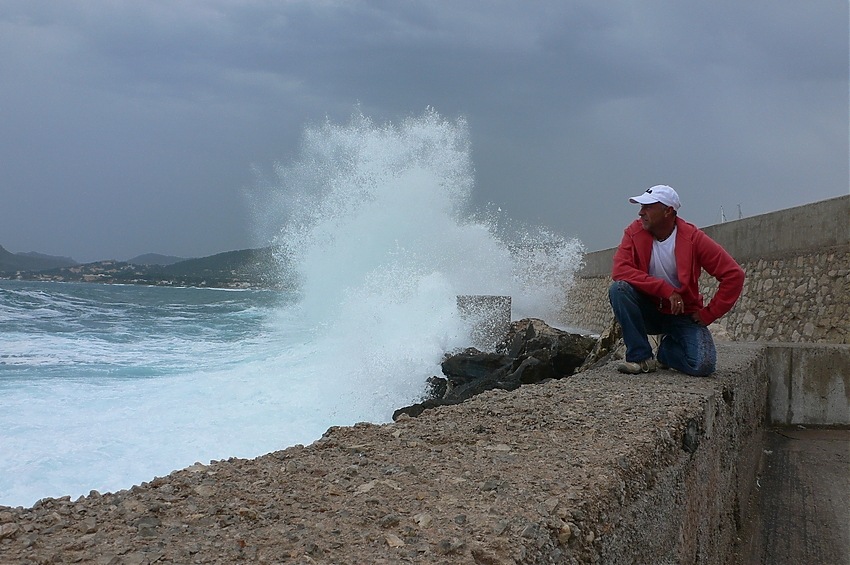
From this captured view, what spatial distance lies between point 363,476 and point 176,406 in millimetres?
8324

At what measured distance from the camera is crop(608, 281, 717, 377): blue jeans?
12.7 ft

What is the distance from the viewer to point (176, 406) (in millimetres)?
9586

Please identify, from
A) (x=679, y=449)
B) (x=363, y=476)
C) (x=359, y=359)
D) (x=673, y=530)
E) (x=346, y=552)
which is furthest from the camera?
(x=359, y=359)

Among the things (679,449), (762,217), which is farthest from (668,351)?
(762,217)

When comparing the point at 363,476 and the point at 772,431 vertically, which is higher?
the point at 363,476

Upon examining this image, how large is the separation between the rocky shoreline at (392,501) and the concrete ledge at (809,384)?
11.4ft

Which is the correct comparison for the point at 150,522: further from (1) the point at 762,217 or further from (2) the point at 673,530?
(1) the point at 762,217

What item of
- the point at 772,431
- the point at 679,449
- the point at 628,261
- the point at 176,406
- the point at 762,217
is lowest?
the point at 176,406

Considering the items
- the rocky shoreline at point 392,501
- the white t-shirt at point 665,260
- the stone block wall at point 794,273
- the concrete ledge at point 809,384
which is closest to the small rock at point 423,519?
the rocky shoreline at point 392,501

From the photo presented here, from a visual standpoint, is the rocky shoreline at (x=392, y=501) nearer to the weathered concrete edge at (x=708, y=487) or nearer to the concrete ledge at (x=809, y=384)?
the weathered concrete edge at (x=708, y=487)

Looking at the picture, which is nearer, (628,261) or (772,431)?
(628,261)

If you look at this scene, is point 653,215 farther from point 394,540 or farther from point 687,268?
point 394,540

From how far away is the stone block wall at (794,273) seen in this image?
721 cm

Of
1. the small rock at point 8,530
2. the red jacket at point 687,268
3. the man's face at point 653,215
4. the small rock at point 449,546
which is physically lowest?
the small rock at point 8,530
